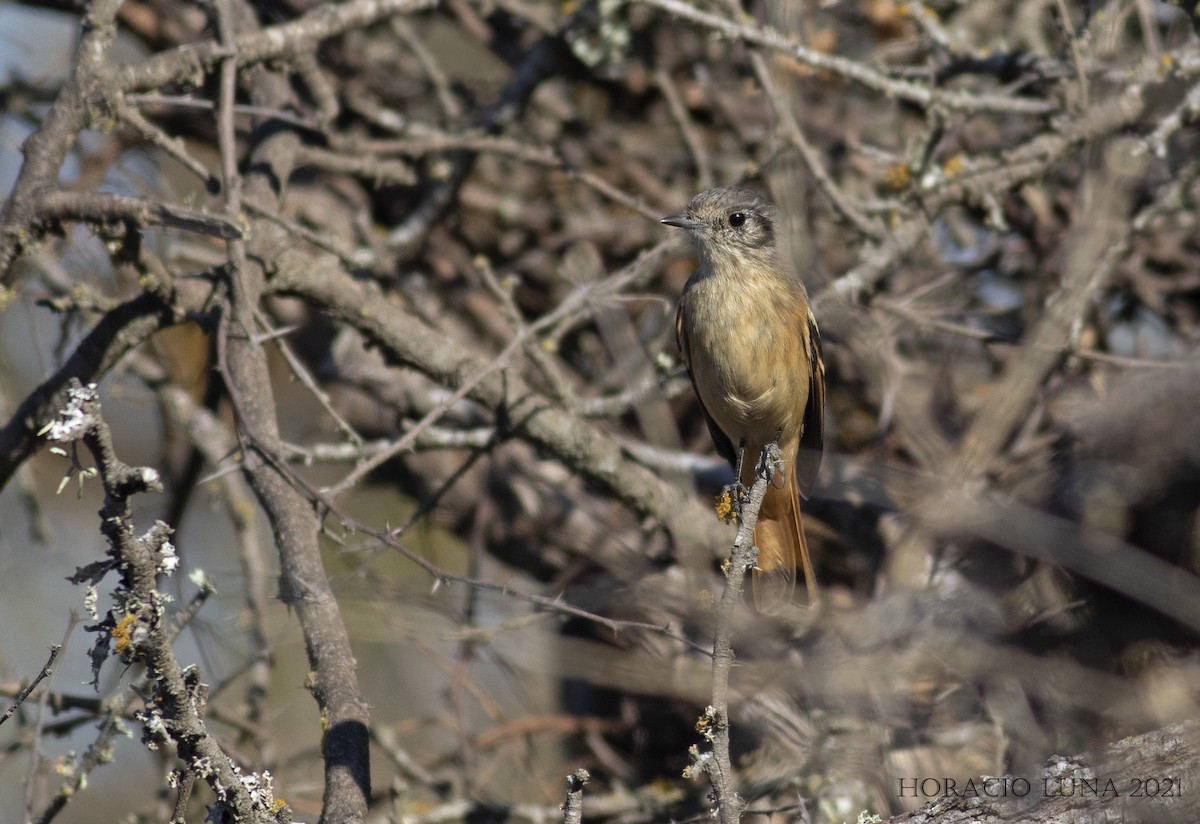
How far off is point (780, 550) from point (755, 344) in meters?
0.83

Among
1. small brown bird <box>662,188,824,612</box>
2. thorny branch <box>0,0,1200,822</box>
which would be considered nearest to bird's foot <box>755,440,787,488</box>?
small brown bird <box>662,188,824,612</box>

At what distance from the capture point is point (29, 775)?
3014 millimetres

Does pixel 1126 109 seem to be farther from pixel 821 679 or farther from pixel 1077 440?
pixel 821 679

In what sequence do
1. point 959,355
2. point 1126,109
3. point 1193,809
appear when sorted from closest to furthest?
point 1193,809 < point 1126,109 < point 959,355

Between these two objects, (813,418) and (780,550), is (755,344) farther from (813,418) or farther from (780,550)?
(780,550)

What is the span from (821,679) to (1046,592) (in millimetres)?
830

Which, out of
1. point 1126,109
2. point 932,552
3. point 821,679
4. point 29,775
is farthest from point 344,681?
point 1126,109

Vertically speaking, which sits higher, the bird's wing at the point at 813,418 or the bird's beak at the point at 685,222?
the bird's beak at the point at 685,222

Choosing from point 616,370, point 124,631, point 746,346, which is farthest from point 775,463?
point 124,631

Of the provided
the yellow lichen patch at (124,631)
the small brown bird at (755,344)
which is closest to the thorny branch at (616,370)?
the yellow lichen patch at (124,631)

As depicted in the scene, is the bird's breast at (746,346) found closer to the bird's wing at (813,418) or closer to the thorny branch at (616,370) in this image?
the bird's wing at (813,418)

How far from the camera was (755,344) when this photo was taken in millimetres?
4656

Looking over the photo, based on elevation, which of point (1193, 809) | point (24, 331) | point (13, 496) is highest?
point (24, 331)

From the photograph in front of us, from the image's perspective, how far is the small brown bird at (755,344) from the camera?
15.2 feet
